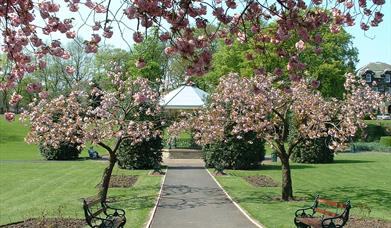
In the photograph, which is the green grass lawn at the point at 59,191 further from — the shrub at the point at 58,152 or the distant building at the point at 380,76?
the distant building at the point at 380,76

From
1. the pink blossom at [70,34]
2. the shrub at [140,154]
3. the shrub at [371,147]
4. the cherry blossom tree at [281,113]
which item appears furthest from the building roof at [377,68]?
the pink blossom at [70,34]

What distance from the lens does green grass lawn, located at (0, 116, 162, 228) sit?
14.8m

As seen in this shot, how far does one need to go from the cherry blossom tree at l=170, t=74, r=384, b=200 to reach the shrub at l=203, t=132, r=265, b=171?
4081 millimetres

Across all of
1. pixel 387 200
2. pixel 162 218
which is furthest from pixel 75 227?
pixel 387 200

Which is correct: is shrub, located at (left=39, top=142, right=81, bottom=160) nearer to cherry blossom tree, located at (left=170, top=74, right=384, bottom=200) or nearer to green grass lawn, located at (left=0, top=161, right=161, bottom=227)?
green grass lawn, located at (left=0, top=161, right=161, bottom=227)

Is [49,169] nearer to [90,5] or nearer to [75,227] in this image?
[75,227]

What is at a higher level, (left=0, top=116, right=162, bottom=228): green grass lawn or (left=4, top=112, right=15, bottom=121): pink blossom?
(left=4, top=112, right=15, bottom=121): pink blossom

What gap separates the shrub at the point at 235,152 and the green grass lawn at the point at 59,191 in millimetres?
4068

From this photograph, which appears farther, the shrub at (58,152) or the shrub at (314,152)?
the shrub at (58,152)

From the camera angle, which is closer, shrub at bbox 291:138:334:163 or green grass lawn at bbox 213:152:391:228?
green grass lawn at bbox 213:152:391:228

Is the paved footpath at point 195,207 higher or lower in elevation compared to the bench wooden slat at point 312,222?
lower

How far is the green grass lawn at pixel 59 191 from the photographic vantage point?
48.6ft

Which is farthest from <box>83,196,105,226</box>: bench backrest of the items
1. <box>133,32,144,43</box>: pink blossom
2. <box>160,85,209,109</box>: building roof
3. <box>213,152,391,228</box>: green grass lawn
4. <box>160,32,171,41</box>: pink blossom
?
<box>160,85,209,109</box>: building roof

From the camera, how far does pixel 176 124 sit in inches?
989
